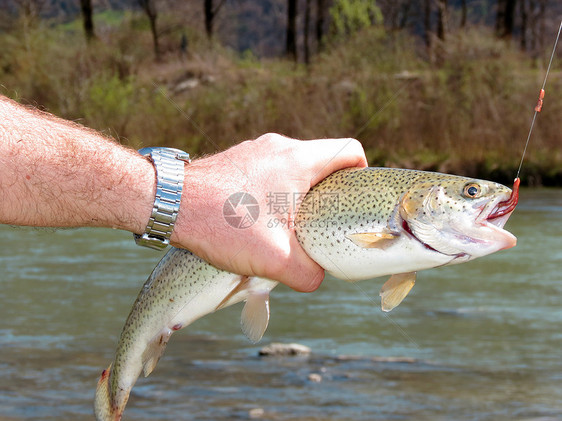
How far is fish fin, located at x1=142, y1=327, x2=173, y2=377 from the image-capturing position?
2.81 meters

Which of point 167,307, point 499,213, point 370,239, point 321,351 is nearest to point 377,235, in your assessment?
point 370,239

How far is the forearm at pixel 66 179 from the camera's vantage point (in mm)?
2291

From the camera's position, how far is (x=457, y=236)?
97.1 inches

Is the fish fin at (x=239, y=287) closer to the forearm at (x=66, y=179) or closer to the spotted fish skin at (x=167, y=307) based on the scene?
the spotted fish skin at (x=167, y=307)

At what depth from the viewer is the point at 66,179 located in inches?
92.0

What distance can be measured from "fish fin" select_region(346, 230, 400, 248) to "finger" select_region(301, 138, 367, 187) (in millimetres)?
247

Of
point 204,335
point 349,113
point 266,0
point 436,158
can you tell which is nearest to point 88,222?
point 204,335

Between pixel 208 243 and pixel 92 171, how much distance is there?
1.13 ft

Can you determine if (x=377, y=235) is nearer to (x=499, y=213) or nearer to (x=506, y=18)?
(x=499, y=213)

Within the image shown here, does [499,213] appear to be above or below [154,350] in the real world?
above

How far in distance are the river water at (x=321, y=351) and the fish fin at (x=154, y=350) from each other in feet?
2.62

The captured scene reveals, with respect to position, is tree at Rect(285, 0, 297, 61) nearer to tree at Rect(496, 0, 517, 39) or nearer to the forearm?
tree at Rect(496, 0, 517, 39)

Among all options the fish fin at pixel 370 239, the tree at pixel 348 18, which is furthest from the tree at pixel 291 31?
the fish fin at pixel 370 239

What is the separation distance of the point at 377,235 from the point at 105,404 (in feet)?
3.72
